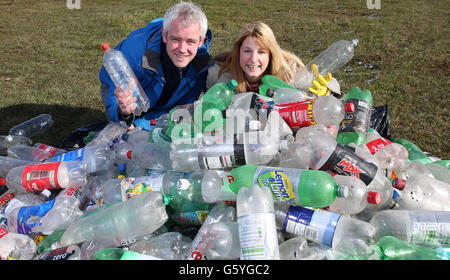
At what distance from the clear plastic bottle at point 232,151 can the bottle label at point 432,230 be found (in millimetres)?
1041

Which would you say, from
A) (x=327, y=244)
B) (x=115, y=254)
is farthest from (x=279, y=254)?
(x=115, y=254)

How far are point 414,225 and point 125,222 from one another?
1.92m

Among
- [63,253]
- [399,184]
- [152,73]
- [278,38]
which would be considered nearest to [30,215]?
[63,253]

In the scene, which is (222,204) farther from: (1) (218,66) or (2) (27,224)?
(1) (218,66)

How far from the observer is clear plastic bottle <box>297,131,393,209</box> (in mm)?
2432

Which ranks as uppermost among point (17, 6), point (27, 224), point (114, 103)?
point (17, 6)

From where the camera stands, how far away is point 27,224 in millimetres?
2723

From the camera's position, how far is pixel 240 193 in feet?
7.38

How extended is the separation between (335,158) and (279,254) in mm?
796

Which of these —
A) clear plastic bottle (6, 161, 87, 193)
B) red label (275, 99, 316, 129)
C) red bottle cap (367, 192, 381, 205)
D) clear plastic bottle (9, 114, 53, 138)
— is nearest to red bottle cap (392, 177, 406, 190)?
red bottle cap (367, 192, 381, 205)

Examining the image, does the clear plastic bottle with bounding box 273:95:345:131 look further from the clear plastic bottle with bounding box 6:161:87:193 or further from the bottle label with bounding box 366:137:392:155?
the clear plastic bottle with bounding box 6:161:87:193

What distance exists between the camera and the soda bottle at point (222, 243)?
84.0 inches

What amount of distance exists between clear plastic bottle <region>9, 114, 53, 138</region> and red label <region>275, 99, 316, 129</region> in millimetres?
3742

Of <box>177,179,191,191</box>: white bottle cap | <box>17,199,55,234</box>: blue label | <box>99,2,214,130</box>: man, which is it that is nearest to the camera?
<box>177,179,191,191</box>: white bottle cap
